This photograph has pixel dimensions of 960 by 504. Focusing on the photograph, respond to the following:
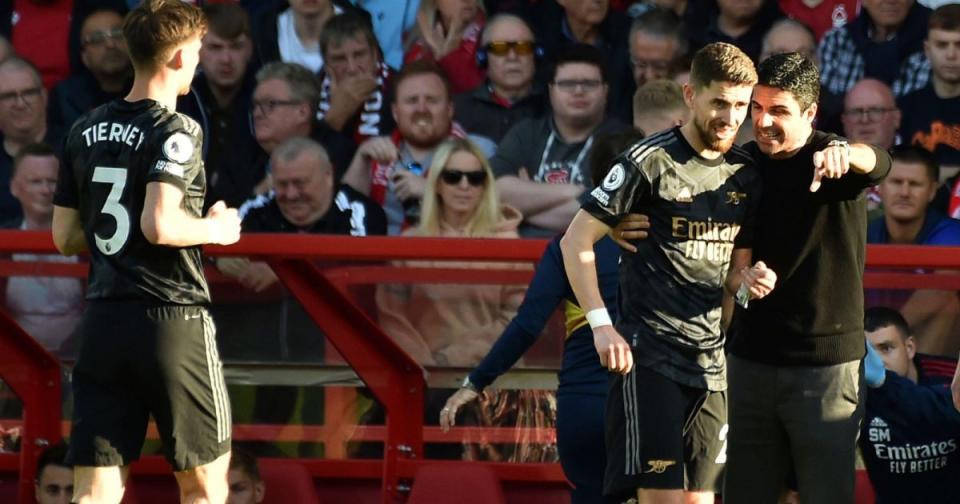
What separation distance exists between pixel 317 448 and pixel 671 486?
2.01m

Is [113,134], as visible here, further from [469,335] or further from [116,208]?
[469,335]

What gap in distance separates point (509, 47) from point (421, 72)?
52 centimetres

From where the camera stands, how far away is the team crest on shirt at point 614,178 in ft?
15.6

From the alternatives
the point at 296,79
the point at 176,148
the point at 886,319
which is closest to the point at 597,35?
the point at 296,79

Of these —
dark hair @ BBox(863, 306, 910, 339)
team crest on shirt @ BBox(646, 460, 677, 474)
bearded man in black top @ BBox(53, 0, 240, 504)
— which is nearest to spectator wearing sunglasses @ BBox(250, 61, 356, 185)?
dark hair @ BBox(863, 306, 910, 339)

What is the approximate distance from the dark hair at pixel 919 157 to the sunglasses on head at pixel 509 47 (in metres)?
1.99

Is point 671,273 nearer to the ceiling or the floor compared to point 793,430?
nearer to the ceiling

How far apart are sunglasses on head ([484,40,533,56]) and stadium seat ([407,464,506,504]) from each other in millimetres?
2901

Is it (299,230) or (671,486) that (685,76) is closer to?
(299,230)

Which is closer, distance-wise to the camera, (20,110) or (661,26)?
(661,26)

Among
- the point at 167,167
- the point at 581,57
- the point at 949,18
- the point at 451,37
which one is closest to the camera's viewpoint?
the point at 167,167

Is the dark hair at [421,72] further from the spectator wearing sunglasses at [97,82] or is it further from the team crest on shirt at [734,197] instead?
the team crest on shirt at [734,197]

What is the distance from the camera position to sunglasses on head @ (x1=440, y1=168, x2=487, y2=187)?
7430 millimetres

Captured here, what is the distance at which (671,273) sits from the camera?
4.82m
